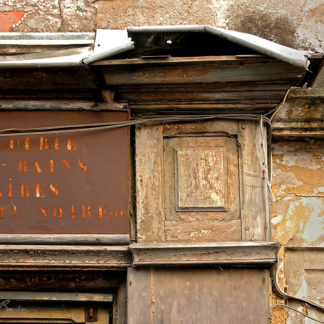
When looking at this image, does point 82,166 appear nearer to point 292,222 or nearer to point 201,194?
point 201,194

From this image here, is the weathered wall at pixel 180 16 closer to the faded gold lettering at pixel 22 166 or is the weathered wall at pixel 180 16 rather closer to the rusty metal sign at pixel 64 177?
the rusty metal sign at pixel 64 177

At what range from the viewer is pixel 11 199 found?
2965 millimetres

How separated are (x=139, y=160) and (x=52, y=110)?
22.0 inches

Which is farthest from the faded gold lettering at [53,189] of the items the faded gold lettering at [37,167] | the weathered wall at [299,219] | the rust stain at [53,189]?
the weathered wall at [299,219]

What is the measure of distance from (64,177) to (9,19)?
1.08 metres

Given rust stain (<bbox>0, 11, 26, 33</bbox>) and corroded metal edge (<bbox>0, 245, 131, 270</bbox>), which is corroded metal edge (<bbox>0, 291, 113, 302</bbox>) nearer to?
corroded metal edge (<bbox>0, 245, 131, 270</bbox>)

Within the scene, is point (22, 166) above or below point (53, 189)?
above

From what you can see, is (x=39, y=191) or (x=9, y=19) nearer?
(x=39, y=191)

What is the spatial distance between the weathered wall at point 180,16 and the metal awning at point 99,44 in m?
0.22

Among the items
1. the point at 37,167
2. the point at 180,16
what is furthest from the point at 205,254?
the point at 180,16

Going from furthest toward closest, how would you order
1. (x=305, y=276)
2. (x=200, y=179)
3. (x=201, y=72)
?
(x=305, y=276), (x=200, y=179), (x=201, y=72)

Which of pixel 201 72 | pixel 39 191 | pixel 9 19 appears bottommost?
pixel 39 191

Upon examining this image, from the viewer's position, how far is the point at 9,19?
10.8 ft

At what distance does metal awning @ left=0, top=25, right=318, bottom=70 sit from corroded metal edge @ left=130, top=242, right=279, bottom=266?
98 centimetres
